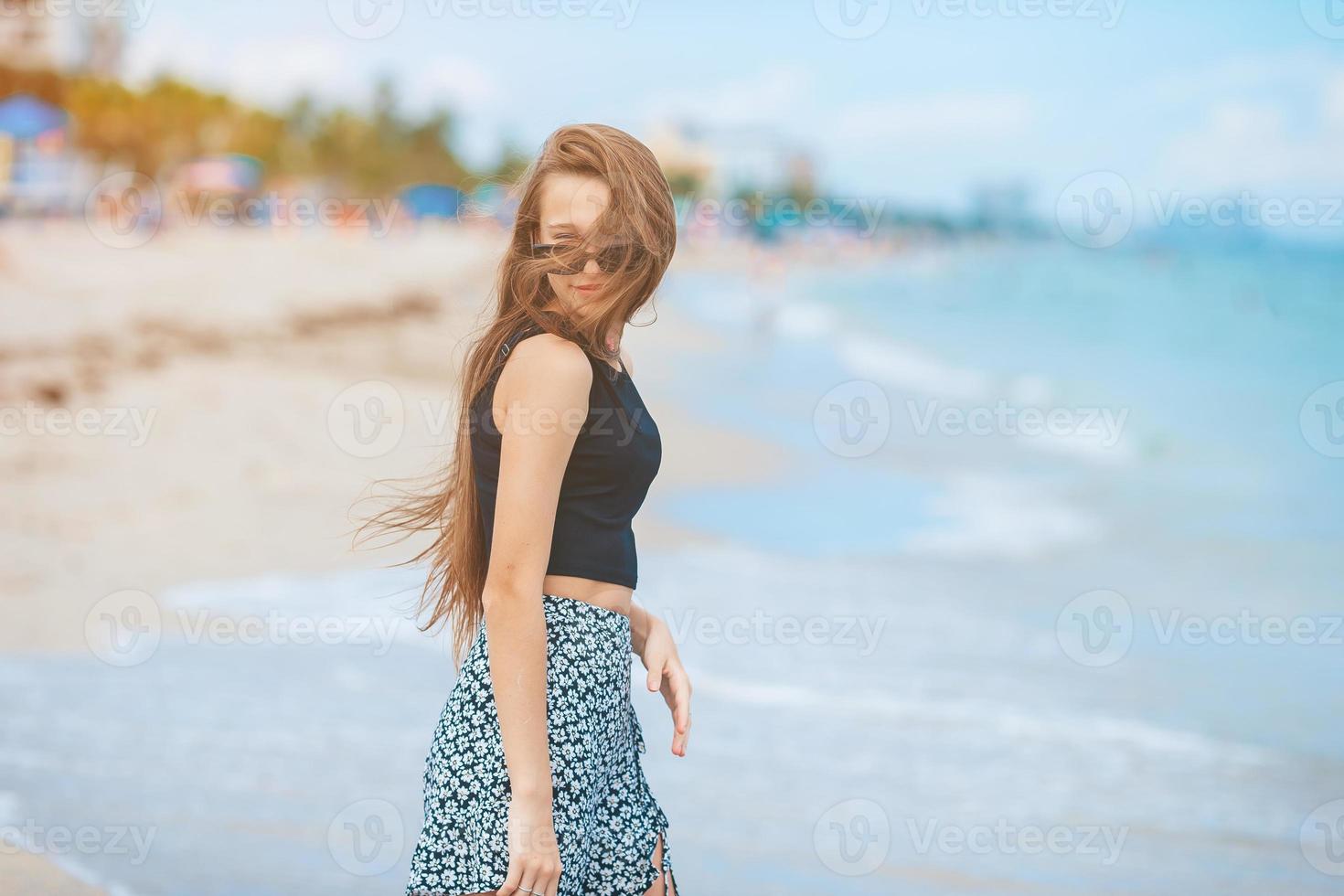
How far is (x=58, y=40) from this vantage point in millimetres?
57500

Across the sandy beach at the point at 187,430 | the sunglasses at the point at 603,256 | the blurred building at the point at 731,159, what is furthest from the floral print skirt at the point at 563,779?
the blurred building at the point at 731,159

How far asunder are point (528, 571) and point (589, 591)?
0.65 ft

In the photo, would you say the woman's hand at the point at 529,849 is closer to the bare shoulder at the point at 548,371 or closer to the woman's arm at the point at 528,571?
the woman's arm at the point at 528,571

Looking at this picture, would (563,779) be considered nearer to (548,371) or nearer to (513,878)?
(513,878)

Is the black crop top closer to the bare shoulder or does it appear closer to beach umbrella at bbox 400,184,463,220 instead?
the bare shoulder

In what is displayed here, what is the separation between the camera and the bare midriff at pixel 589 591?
6.35 feet

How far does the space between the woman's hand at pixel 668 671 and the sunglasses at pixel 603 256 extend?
642 mm

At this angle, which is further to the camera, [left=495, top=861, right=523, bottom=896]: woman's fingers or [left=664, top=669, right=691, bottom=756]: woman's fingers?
[left=664, top=669, right=691, bottom=756]: woman's fingers

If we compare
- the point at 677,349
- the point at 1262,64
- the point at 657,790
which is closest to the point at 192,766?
the point at 657,790

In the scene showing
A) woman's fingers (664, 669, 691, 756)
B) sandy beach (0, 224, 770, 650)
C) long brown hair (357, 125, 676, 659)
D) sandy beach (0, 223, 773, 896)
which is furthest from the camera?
sandy beach (0, 224, 770, 650)

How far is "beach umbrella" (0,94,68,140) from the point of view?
137 feet

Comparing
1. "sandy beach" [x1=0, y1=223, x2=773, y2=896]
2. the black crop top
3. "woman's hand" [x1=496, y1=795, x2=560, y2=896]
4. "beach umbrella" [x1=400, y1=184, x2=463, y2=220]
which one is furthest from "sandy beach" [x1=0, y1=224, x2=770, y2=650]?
"beach umbrella" [x1=400, y1=184, x2=463, y2=220]

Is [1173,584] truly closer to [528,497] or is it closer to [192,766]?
[192,766]

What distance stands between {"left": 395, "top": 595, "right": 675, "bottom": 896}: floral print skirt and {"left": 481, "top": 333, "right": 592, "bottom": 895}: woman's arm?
50 mm
